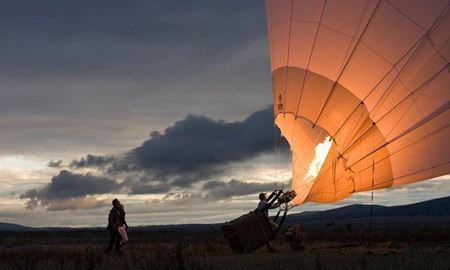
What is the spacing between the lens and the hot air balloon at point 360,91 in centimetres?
1714

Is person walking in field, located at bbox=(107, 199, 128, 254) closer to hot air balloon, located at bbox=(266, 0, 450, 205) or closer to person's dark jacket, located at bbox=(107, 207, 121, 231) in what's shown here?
person's dark jacket, located at bbox=(107, 207, 121, 231)

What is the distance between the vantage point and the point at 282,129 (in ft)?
70.6

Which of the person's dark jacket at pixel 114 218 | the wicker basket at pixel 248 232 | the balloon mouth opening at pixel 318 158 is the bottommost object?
the wicker basket at pixel 248 232

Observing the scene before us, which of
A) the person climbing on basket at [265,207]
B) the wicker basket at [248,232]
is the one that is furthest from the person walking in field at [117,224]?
the person climbing on basket at [265,207]

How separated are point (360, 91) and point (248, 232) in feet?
15.9

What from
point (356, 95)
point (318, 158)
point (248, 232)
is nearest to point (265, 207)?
point (248, 232)

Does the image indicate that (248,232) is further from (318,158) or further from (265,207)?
(318,158)

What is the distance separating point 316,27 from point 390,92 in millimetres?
2580

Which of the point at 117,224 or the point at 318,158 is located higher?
the point at 318,158

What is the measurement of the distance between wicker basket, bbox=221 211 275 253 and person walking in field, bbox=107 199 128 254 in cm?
297

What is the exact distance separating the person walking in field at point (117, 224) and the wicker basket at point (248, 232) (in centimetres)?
297

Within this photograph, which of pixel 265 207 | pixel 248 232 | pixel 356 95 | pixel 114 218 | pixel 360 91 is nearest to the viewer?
pixel 360 91

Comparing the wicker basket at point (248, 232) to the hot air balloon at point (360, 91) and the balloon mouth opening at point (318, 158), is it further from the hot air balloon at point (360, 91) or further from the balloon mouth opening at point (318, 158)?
the balloon mouth opening at point (318, 158)

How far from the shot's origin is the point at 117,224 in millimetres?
20406
